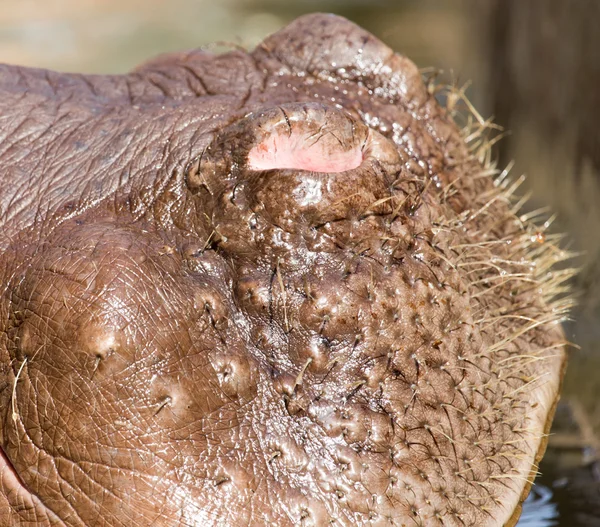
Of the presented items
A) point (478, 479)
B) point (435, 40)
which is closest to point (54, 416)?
point (478, 479)

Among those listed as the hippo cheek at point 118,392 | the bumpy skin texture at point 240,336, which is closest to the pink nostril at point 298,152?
the bumpy skin texture at point 240,336

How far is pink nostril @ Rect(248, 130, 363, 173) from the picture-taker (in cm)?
169

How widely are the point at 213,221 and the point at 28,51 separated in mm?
6850

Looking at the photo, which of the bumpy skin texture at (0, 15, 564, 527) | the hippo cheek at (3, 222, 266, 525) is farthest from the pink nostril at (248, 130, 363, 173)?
the hippo cheek at (3, 222, 266, 525)

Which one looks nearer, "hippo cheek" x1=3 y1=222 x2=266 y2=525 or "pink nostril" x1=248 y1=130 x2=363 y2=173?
"hippo cheek" x1=3 y1=222 x2=266 y2=525

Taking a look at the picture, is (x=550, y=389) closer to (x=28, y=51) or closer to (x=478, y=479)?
(x=478, y=479)

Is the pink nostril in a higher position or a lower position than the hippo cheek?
higher

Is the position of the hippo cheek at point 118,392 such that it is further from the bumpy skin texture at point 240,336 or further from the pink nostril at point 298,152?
the pink nostril at point 298,152

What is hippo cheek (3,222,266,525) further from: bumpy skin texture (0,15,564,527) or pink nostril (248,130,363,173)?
pink nostril (248,130,363,173)

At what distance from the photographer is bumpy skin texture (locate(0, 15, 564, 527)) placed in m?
1.55

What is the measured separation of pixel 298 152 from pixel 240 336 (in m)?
0.37

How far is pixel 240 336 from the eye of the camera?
1.64 metres

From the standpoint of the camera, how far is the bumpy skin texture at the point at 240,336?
155 centimetres

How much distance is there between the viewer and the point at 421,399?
5.49ft
